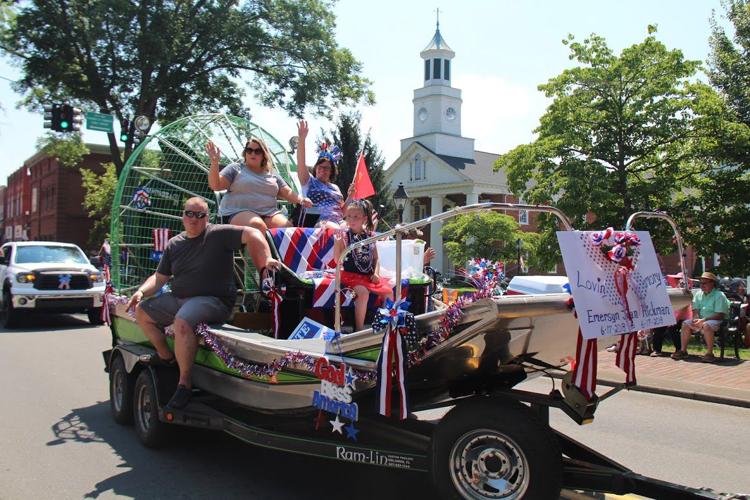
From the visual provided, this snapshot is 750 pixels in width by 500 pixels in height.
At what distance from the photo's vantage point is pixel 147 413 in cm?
596

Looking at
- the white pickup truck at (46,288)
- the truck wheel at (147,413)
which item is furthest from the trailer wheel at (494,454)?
the white pickup truck at (46,288)

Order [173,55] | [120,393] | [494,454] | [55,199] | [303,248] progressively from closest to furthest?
[494,454]
[303,248]
[120,393]
[173,55]
[55,199]

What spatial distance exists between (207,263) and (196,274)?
128 millimetres

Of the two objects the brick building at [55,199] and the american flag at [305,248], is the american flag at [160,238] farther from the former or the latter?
the brick building at [55,199]

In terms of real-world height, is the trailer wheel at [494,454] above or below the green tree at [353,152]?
below

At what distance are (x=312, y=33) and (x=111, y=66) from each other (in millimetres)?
7355

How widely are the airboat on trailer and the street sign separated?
51.2 ft

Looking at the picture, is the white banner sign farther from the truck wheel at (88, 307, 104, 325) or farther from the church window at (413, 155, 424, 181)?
the church window at (413, 155, 424, 181)

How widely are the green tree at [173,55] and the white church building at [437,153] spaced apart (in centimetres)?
3207

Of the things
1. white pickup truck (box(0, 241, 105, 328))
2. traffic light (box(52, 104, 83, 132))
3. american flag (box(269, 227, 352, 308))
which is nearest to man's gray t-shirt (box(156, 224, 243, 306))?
american flag (box(269, 227, 352, 308))

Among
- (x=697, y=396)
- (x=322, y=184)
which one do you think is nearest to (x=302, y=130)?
(x=322, y=184)

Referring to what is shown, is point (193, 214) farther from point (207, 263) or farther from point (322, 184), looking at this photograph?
point (322, 184)

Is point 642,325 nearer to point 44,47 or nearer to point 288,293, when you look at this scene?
point 288,293

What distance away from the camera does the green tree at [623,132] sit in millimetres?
17688
